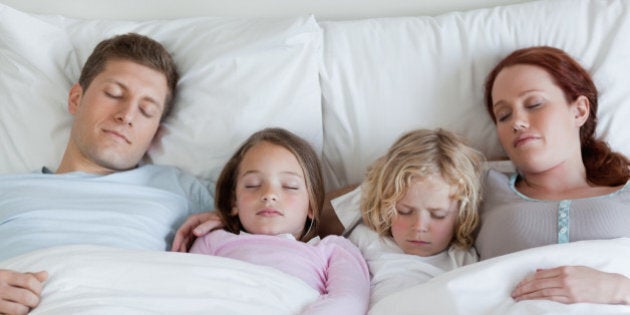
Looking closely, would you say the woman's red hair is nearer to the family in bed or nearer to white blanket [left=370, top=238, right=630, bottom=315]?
the family in bed

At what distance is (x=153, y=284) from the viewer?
1.14m

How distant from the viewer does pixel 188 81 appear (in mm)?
1763

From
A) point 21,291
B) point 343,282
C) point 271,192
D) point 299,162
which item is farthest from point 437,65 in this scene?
point 21,291

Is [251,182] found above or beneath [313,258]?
above

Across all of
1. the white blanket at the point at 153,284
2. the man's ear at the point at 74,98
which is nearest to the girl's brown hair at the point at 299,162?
the white blanket at the point at 153,284

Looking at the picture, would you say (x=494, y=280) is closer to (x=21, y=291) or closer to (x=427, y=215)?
(x=427, y=215)

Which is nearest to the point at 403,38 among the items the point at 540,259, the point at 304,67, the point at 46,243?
the point at 304,67

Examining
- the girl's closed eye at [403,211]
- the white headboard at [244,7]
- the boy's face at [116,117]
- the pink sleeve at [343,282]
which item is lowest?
the pink sleeve at [343,282]

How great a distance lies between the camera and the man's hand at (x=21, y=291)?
111 centimetres

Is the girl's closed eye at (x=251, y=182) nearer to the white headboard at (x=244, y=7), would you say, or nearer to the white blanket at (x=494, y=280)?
the white blanket at (x=494, y=280)

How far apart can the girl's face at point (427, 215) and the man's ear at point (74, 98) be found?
0.88 meters

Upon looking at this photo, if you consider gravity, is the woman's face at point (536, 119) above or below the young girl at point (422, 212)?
above

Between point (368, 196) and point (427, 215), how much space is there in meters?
0.15

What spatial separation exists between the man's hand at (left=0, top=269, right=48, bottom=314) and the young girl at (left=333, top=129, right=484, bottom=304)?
0.64m
